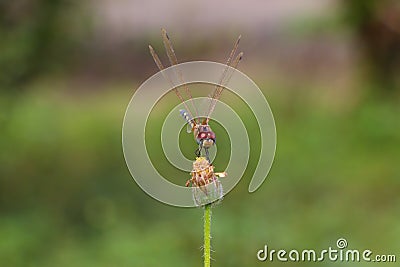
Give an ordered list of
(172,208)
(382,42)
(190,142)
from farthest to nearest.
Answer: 1. (382,42)
2. (190,142)
3. (172,208)

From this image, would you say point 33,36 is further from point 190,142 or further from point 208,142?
point 208,142

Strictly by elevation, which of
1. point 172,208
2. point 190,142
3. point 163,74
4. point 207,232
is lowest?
point 207,232

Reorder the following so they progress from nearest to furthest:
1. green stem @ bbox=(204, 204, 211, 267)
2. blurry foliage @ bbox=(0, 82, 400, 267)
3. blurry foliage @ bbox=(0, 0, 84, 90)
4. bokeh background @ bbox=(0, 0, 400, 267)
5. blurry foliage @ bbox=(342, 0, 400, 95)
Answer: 1. green stem @ bbox=(204, 204, 211, 267)
2. blurry foliage @ bbox=(0, 82, 400, 267)
3. bokeh background @ bbox=(0, 0, 400, 267)
4. blurry foliage @ bbox=(0, 0, 84, 90)
5. blurry foliage @ bbox=(342, 0, 400, 95)

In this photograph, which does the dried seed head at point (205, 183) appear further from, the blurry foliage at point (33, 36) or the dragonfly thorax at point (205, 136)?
the blurry foliage at point (33, 36)

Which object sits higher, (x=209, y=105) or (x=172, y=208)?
(x=172, y=208)

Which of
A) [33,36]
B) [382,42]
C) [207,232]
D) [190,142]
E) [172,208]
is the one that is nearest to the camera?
[207,232]

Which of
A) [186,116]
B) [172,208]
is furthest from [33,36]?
[186,116]

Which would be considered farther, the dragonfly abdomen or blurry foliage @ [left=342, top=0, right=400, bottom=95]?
blurry foliage @ [left=342, top=0, right=400, bottom=95]

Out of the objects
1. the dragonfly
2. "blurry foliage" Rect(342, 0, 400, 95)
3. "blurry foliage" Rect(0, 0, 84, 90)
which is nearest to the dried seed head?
the dragonfly

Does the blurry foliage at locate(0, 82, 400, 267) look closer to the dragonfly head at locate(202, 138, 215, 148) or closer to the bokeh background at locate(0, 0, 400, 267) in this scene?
the bokeh background at locate(0, 0, 400, 267)
